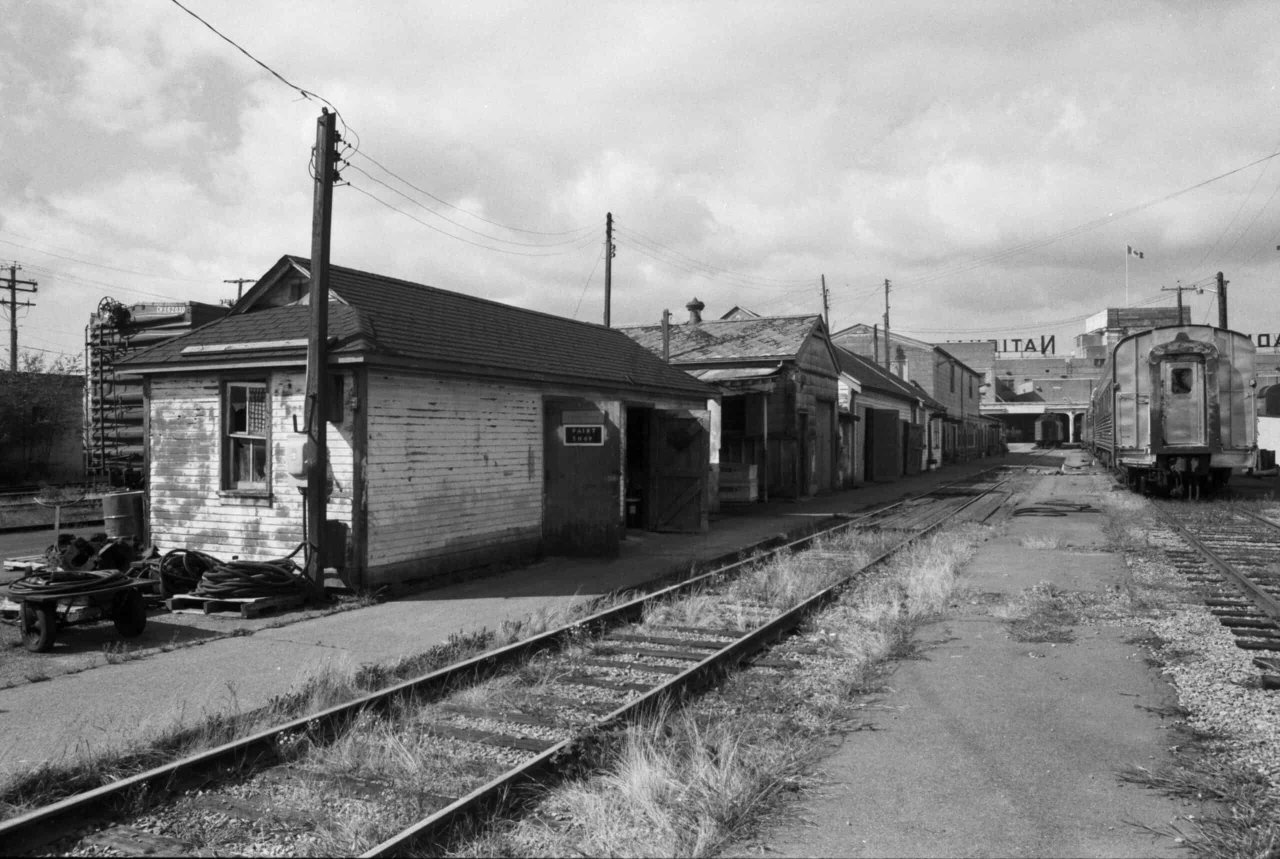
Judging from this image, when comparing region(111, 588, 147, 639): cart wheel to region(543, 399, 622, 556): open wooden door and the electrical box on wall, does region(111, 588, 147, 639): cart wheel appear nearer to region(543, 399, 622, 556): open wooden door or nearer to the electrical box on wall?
the electrical box on wall

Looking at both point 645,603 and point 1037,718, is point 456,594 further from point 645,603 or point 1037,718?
point 1037,718

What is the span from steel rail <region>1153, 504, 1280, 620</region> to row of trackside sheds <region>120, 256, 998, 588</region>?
8.24 meters

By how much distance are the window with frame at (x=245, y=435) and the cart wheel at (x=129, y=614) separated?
9.95 feet

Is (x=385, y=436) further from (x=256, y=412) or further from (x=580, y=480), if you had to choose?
(x=580, y=480)

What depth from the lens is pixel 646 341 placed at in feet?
98.7

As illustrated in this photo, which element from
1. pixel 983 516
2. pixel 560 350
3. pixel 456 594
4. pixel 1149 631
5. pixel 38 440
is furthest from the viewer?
pixel 38 440

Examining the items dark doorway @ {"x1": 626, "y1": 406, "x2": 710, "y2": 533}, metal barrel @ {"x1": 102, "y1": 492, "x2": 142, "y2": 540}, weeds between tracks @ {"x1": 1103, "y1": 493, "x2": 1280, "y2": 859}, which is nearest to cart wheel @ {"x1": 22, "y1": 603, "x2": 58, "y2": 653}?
metal barrel @ {"x1": 102, "y1": 492, "x2": 142, "y2": 540}

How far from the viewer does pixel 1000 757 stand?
18.3 feet

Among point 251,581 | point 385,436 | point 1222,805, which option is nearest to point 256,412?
point 385,436

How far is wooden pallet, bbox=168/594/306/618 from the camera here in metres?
9.93

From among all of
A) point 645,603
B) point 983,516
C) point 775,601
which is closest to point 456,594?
point 645,603

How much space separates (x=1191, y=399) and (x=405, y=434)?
18.3 m

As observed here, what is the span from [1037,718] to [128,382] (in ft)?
55.9

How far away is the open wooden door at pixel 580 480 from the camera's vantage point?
14273 mm
